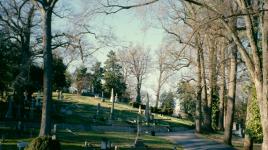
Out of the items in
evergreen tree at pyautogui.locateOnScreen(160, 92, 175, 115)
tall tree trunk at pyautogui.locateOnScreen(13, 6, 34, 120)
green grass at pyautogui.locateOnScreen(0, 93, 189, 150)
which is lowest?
green grass at pyautogui.locateOnScreen(0, 93, 189, 150)

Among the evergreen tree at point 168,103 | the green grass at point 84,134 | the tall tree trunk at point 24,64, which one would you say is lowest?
the green grass at point 84,134

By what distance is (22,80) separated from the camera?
28.3 meters

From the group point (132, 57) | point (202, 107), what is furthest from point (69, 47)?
point (132, 57)

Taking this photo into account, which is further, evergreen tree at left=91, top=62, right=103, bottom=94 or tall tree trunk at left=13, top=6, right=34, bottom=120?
evergreen tree at left=91, top=62, right=103, bottom=94

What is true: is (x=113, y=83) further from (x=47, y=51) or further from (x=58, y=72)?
(x=47, y=51)

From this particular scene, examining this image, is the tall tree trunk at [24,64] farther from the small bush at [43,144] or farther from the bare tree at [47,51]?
the small bush at [43,144]

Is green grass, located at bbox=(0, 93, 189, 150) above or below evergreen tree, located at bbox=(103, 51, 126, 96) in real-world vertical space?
below

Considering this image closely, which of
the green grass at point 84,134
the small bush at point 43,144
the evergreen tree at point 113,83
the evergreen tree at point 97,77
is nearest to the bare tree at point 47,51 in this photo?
the green grass at point 84,134

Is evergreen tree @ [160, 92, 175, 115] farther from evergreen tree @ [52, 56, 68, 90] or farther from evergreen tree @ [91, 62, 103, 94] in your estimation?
evergreen tree @ [52, 56, 68, 90]

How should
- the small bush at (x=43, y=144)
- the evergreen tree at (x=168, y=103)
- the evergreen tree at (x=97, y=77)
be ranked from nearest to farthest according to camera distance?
the small bush at (x=43, y=144)
the evergreen tree at (x=168, y=103)
the evergreen tree at (x=97, y=77)

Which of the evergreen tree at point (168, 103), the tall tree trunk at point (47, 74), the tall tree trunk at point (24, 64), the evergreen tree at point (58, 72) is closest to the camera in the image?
the tall tree trunk at point (47, 74)

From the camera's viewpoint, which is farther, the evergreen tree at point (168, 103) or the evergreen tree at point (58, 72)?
the evergreen tree at point (168, 103)

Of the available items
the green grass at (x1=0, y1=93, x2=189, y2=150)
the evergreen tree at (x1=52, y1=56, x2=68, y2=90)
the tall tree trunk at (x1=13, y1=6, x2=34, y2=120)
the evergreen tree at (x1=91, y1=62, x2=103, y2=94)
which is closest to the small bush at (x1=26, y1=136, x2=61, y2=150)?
the green grass at (x1=0, y1=93, x2=189, y2=150)

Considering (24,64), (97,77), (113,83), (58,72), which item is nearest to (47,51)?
(24,64)
